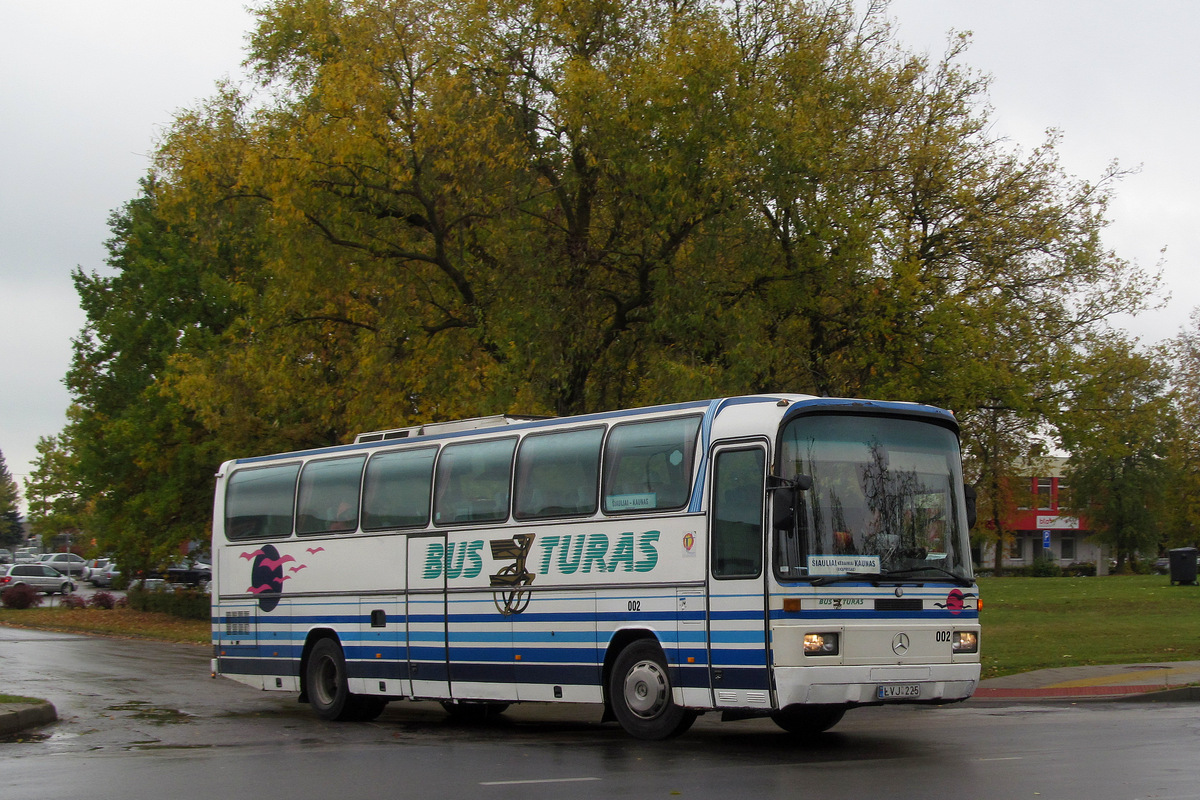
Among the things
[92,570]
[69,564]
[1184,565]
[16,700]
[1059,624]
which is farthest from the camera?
[69,564]

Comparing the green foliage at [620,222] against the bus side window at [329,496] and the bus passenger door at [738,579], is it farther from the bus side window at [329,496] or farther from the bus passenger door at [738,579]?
the bus passenger door at [738,579]

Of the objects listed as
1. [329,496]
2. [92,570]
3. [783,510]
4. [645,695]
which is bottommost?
[645,695]

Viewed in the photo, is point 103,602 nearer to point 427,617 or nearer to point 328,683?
point 328,683

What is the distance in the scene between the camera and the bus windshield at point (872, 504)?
40.2 feet

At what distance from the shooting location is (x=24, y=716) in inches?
584

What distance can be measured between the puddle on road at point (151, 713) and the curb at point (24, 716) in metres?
1.03

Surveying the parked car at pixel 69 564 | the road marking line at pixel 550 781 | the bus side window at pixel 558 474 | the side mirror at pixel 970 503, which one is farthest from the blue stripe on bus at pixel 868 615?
the parked car at pixel 69 564

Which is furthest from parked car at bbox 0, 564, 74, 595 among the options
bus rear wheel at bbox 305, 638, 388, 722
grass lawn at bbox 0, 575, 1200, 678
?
bus rear wheel at bbox 305, 638, 388, 722

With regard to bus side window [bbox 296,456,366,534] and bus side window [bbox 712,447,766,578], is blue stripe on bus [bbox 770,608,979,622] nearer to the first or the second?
bus side window [bbox 712,447,766,578]

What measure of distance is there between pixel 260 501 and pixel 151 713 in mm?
3209

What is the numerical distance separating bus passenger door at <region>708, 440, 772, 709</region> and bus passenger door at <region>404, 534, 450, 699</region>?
421cm

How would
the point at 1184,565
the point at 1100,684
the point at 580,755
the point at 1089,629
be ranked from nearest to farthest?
the point at 580,755 → the point at 1100,684 → the point at 1089,629 → the point at 1184,565

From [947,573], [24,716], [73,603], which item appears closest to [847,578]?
[947,573]

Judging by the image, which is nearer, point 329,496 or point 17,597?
point 329,496
